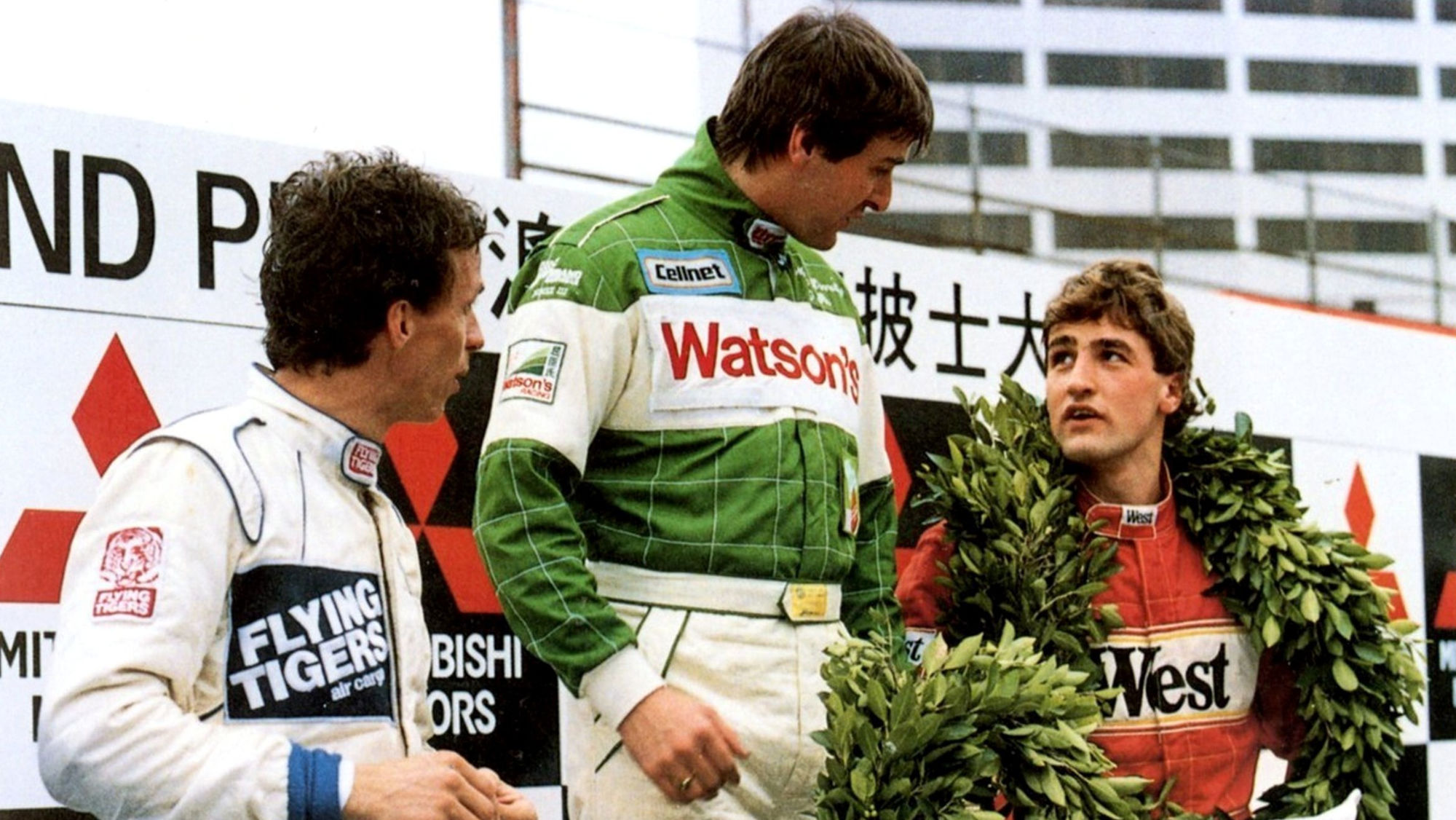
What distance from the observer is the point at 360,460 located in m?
1.87

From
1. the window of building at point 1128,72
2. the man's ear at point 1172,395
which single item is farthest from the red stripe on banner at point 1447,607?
the window of building at point 1128,72

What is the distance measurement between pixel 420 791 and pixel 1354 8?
5120cm

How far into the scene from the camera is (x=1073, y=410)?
3.06 m

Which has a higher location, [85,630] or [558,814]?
[85,630]

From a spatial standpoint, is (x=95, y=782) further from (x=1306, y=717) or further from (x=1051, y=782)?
(x=1306, y=717)

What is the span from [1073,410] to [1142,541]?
0.25 metres

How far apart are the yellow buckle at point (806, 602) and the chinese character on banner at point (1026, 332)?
70.1 inches

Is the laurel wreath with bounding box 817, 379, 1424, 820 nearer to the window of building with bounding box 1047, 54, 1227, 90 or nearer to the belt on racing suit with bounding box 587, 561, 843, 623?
the belt on racing suit with bounding box 587, 561, 843, 623

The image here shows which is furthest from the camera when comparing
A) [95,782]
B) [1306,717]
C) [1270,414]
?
[1270,414]

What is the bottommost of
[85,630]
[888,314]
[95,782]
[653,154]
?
[95,782]

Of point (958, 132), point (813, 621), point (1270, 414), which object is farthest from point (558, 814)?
point (958, 132)

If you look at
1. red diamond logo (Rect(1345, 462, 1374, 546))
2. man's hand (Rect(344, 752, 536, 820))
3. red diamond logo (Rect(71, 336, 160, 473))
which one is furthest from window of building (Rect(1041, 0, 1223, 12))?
man's hand (Rect(344, 752, 536, 820))

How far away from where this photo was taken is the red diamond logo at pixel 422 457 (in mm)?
3043

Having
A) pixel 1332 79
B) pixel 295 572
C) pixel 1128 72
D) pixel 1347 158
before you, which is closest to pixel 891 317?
pixel 295 572
